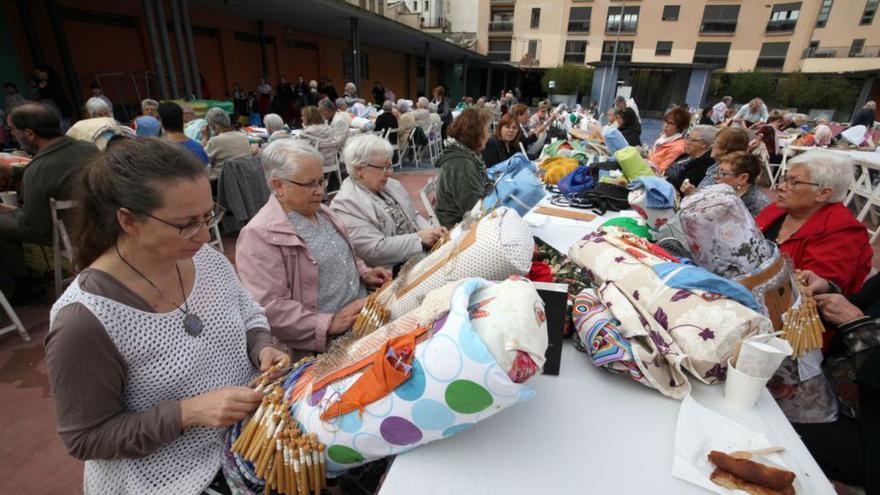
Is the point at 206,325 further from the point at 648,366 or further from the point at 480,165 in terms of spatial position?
the point at 480,165

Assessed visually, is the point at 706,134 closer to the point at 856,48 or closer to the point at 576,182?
the point at 576,182

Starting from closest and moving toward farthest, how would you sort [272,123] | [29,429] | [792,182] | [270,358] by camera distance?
[270,358] → [792,182] → [29,429] → [272,123]

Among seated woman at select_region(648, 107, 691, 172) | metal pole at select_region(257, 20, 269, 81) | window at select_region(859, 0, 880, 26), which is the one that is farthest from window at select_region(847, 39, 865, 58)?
metal pole at select_region(257, 20, 269, 81)

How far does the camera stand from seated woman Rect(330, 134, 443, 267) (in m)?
2.20

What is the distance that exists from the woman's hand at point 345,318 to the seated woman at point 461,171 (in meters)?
1.36

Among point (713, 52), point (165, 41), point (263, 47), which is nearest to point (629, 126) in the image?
point (165, 41)

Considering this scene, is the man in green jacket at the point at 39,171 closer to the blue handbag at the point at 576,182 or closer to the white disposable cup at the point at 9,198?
the white disposable cup at the point at 9,198

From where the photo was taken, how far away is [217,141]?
460 cm

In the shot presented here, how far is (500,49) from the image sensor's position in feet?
109

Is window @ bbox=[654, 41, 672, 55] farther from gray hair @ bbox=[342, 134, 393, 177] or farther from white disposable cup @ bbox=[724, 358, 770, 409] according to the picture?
white disposable cup @ bbox=[724, 358, 770, 409]

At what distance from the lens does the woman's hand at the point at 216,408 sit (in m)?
1.02

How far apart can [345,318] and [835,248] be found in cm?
225

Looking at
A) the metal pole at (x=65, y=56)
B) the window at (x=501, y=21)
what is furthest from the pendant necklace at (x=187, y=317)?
the window at (x=501, y=21)

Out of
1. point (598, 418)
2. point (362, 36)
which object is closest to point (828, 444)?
point (598, 418)
